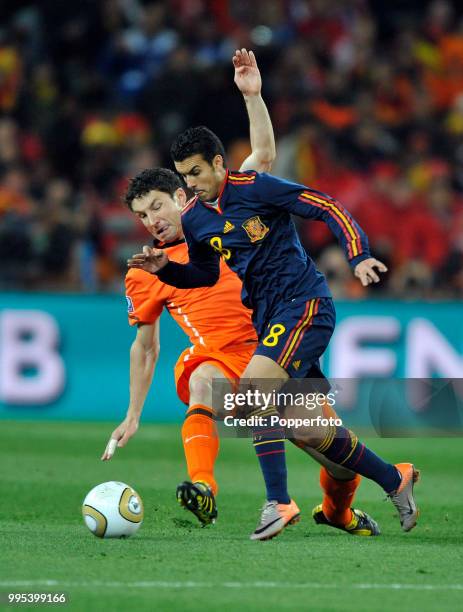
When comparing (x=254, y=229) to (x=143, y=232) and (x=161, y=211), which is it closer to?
(x=161, y=211)

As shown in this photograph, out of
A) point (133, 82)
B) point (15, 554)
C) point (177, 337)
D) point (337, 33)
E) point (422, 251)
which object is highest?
point (337, 33)

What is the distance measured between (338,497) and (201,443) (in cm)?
77

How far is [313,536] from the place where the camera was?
250 inches

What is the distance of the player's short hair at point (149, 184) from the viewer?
21.9 ft

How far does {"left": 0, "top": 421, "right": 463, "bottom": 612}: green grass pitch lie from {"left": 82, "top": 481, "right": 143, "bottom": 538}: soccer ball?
0.27 ft

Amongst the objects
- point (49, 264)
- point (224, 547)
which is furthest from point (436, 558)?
point (49, 264)

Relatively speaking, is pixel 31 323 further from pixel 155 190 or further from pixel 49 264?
pixel 155 190

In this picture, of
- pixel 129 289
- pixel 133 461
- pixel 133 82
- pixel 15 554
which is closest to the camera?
pixel 15 554

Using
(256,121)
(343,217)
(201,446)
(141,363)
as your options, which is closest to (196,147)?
(343,217)

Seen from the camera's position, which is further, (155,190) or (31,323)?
(31,323)

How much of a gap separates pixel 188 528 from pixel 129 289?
55.9 inches

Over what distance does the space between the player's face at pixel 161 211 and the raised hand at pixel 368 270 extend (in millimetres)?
1400

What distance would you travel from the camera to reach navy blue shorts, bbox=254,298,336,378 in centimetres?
604

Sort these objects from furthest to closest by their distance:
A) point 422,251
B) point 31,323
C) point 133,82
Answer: point 133,82 < point 422,251 < point 31,323
